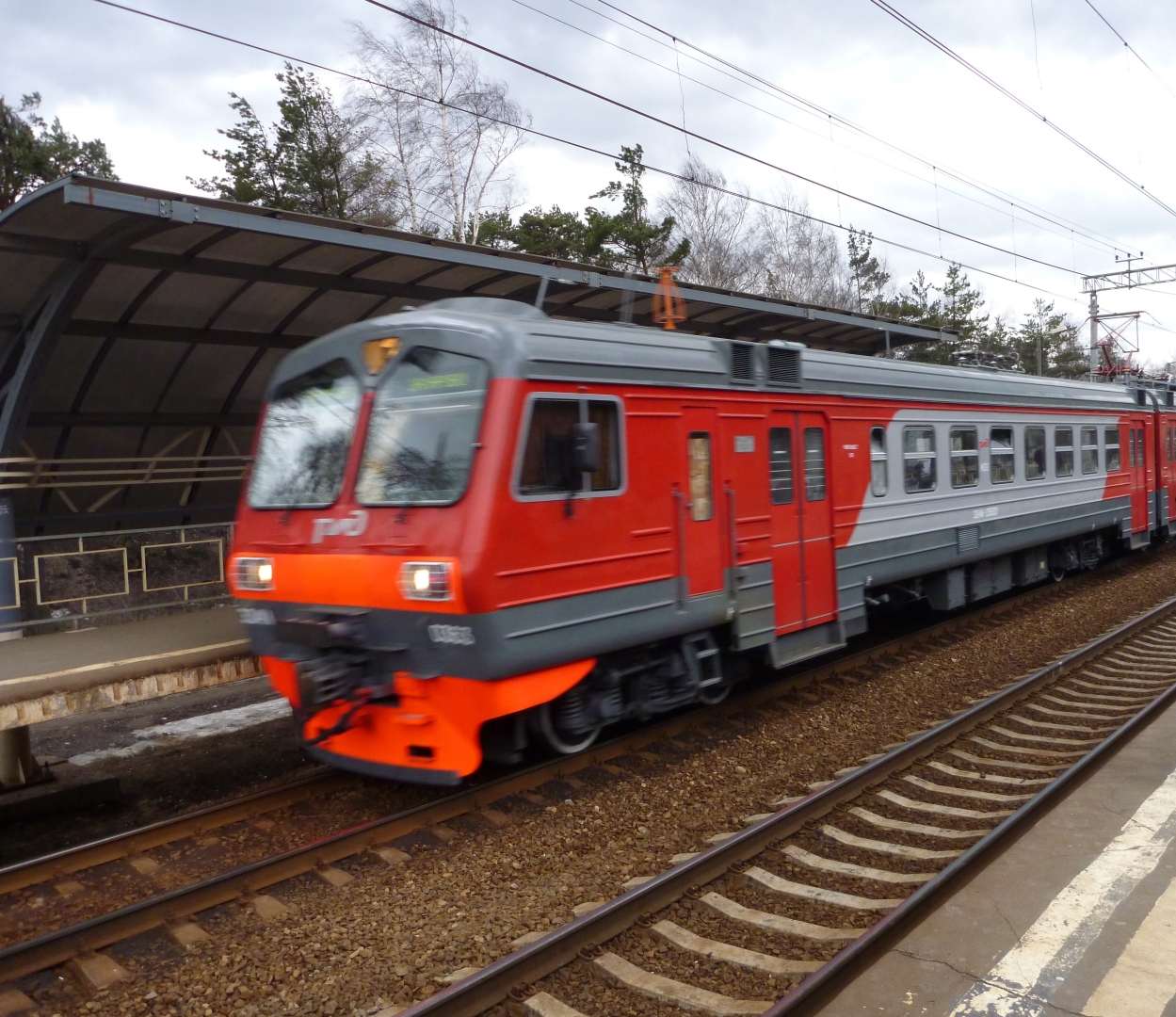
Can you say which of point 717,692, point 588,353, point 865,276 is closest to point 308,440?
point 588,353

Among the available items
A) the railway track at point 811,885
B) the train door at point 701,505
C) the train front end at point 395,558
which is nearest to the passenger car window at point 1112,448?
the railway track at point 811,885

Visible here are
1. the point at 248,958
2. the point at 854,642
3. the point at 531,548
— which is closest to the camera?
the point at 248,958

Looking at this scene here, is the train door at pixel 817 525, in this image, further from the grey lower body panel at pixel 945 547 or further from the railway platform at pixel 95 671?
the railway platform at pixel 95 671

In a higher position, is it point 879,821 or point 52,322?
point 52,322

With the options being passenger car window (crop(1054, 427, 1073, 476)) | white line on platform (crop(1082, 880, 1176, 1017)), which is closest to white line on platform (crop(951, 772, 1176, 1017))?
white line on platform (crop(1082, 880, 1176, 1017))

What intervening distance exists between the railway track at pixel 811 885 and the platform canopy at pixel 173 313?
441 cm

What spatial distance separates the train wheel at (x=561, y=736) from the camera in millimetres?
6277

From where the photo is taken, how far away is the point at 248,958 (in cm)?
430

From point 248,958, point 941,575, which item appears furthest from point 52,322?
→ point 941,575

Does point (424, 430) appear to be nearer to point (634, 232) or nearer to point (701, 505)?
point (701, 505)

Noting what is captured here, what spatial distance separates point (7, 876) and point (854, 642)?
8283mm

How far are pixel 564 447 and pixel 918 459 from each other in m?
5.47

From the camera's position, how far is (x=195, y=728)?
878 cm

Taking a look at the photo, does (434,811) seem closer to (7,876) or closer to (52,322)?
Answer: (7,876)
